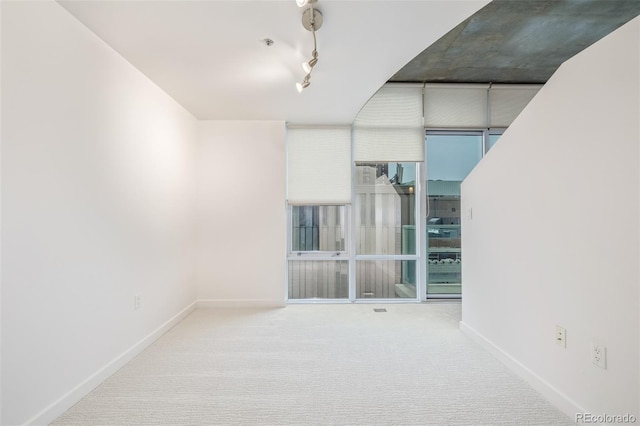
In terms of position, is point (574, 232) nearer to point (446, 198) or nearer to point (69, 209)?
point (446, 198)

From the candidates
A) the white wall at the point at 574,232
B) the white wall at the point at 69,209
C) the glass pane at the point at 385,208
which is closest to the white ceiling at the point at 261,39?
the white wall at the point at 69,209

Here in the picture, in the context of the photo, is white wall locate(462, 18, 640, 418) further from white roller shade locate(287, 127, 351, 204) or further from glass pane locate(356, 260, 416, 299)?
white roller shade locate(287, 127, 351, 204)

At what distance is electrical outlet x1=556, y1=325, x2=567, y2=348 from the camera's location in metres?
1.81

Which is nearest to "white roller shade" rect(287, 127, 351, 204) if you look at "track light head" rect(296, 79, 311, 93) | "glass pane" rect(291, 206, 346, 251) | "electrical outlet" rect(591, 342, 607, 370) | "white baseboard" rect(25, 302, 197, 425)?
"glass pane" rect(291, 206, 346, 251)

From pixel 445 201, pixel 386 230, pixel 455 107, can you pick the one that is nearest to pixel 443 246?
pixel 445 201

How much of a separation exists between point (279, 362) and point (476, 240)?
6.94ft

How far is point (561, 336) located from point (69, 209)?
319 centimetres

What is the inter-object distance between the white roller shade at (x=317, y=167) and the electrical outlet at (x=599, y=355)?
9.45ft

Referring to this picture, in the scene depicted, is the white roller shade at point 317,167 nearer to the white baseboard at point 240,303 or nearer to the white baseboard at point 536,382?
the white baseboard at point 240,303

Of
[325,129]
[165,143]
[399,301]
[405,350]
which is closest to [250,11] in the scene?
[165,143]

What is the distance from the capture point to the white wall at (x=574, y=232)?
1442 millimetres

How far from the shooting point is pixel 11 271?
4.88ft

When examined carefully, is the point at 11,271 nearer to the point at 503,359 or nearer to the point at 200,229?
the point at 200,229

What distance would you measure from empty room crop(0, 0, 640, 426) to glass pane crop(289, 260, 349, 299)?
32cm
